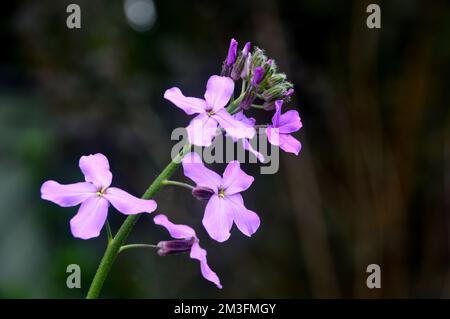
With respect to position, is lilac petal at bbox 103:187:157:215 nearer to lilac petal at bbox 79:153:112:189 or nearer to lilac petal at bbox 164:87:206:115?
lilac petal at bbox 79:153:112:189

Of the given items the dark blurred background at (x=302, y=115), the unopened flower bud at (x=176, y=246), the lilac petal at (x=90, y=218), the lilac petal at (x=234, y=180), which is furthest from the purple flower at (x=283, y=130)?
the dark blurred background at (x=302, y=115)

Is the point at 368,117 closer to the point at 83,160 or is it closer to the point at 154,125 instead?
the point at 154,125

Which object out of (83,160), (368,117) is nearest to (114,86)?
(368,117)

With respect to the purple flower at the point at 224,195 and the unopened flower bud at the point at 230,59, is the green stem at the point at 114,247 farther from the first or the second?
the unopened flower bud at the point at 230,59

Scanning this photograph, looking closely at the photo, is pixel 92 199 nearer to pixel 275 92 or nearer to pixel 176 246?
pixel 176 246

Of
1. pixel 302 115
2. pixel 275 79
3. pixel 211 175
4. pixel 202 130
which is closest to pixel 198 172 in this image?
pixel 211 175
